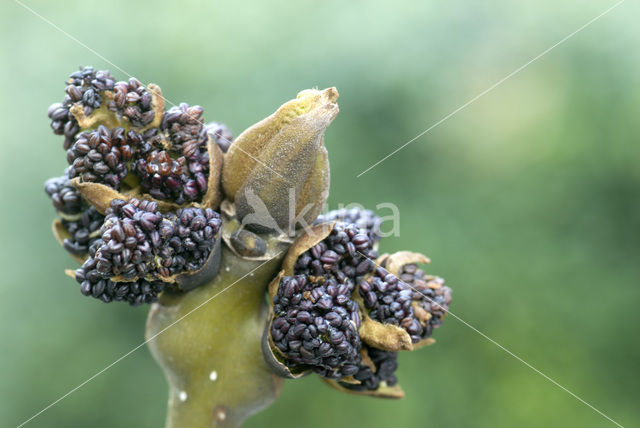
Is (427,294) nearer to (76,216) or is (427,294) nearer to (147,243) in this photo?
(147,243)

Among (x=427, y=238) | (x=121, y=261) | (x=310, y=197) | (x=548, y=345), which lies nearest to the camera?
(x=121, y=261)

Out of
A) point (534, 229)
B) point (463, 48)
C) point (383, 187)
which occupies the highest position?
point (463, 48)

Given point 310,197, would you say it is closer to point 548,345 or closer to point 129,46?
point 548,345

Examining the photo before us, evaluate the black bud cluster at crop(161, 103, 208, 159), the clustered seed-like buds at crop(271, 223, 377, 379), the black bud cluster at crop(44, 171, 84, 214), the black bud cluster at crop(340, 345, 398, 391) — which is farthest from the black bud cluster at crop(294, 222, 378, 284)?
the black bud cluster at crop(44, 171, 84, 214)

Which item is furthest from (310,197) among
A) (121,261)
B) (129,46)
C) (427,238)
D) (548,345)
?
(129,46)

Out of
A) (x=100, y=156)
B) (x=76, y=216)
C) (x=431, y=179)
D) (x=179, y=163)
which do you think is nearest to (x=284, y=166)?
(x=179, y=163)

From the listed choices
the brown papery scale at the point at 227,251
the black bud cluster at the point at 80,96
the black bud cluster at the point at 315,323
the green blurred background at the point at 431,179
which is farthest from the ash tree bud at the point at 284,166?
the green blurred background at the point at 431,179

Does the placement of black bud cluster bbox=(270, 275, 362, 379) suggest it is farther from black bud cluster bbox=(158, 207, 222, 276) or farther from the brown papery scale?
black bud cluster bbox=(158, 207, 222, 276)
